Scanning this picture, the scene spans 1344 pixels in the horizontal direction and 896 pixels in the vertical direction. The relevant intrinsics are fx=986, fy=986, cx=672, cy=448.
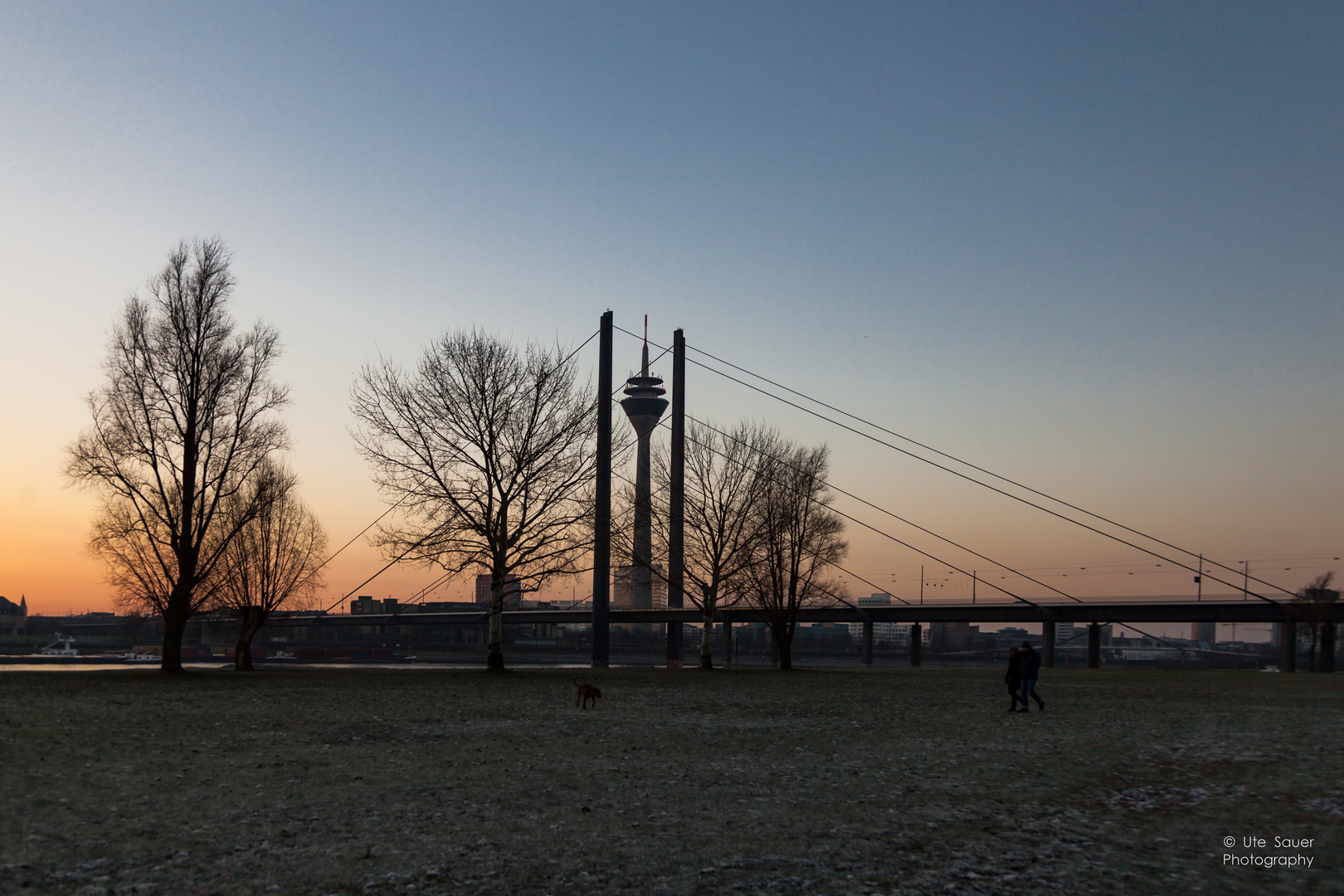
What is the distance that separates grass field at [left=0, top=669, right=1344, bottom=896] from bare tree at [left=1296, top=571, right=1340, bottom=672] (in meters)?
62.9

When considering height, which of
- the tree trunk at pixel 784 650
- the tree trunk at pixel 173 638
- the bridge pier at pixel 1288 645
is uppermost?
the tree trunk at pixel 173 638

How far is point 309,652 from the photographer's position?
165250 millimetres

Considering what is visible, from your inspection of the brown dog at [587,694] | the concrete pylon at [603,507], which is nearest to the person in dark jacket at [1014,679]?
the brown dog at [587,694]

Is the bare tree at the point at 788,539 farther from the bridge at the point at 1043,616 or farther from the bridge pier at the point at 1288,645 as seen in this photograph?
the bridge pier at the point at 1288,645

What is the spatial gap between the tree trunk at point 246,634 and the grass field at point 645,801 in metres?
24.7

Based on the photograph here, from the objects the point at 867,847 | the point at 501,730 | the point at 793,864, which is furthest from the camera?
the point at 501,730

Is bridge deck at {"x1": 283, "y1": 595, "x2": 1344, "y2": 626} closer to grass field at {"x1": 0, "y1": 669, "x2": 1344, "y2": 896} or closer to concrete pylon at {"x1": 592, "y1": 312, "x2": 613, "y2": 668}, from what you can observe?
concrete pylon at {"x1": 592, "y1": 312, "x2": 613, "y2": 668}

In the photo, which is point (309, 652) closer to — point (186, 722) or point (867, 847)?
point (186, 722)

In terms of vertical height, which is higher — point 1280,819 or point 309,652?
point 1280,819

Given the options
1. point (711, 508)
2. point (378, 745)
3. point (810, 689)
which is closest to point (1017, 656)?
point (810, 689)

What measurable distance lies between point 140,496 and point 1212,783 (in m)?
32.3

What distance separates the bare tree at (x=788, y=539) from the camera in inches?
1997

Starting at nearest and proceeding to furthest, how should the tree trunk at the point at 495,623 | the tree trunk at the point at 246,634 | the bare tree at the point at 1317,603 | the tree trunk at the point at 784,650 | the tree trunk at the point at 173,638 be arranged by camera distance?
the tree trunk at the point at 173,638, the tree trunk at the point at 495,623, the tree trunk at the point at 246,634, the tree trunk at the point at 784,650, the bare tree at the point at 1317,603

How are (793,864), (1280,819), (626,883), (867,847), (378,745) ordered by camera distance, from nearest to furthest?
(626,883)
(793,864)
(867,847)
(1280,819)
(378,745)
